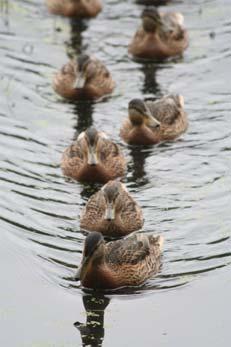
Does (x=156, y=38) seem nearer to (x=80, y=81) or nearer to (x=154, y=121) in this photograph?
(x=80, y=81)

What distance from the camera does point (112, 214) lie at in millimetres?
15109

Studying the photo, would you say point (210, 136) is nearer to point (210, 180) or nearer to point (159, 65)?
point (210, 180)

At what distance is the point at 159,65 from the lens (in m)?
20.7

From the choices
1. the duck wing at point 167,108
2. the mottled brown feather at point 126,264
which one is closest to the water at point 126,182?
the mottled brown feather at point 126,264

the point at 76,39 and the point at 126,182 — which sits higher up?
the point at 76,39

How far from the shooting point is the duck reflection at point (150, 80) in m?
19.7

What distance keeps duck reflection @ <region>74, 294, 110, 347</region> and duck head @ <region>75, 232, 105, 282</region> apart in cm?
27

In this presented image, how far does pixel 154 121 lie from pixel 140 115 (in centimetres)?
26

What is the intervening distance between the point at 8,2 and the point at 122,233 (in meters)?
8.59

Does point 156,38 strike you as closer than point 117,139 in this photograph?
No

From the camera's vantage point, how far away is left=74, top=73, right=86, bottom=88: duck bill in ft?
62.6

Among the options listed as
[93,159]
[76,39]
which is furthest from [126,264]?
[76,39]

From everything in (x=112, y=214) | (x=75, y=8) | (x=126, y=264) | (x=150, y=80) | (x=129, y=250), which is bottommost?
(x=126, y=264)

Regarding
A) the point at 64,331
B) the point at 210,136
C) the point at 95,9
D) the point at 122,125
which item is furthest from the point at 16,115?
the point at 64,331
